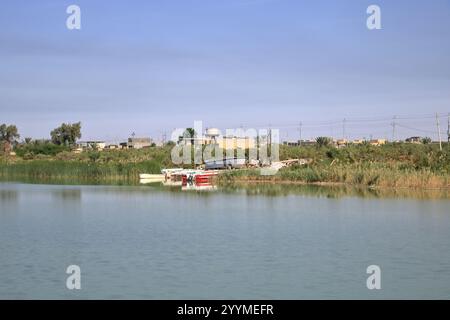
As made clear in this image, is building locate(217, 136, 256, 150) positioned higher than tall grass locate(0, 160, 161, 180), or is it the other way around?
building locate(217, 136, 256, 150)

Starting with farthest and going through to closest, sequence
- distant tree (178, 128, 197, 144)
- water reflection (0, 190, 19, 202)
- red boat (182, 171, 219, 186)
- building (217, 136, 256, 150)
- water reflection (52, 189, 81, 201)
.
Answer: distant tree (178, 128, 197, 144)
building (217, 136, 256, 150)
red boat (182, 171, 219, 186)
water reflection (52, 189, 81, 201)
water reflection (0, 190, 19, 202)

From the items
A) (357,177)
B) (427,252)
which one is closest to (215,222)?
(427,252)

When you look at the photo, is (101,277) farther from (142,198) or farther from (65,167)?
(65,167)

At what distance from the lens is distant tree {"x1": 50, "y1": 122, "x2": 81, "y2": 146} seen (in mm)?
113875

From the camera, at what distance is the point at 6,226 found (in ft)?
73.8

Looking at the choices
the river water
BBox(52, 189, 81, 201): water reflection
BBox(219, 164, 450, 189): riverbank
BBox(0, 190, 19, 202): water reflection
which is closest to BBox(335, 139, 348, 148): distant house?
BBox(219, 164, 450, 189): riverbank

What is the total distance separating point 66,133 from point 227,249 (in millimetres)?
99797

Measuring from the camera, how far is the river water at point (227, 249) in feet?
44.9

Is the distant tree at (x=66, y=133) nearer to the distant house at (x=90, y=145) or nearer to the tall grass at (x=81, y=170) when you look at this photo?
the distant house at (x=90, y=145)

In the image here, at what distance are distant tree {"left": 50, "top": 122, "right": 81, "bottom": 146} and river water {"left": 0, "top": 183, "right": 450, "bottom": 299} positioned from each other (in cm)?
8405

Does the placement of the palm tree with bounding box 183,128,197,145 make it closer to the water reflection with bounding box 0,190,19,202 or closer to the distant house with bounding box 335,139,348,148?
the distant house with bounding box 335,139,348,148

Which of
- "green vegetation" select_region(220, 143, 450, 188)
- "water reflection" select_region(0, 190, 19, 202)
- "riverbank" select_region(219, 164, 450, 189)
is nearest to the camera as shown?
"water reflection" select_region(0, 190, 19, 202)
